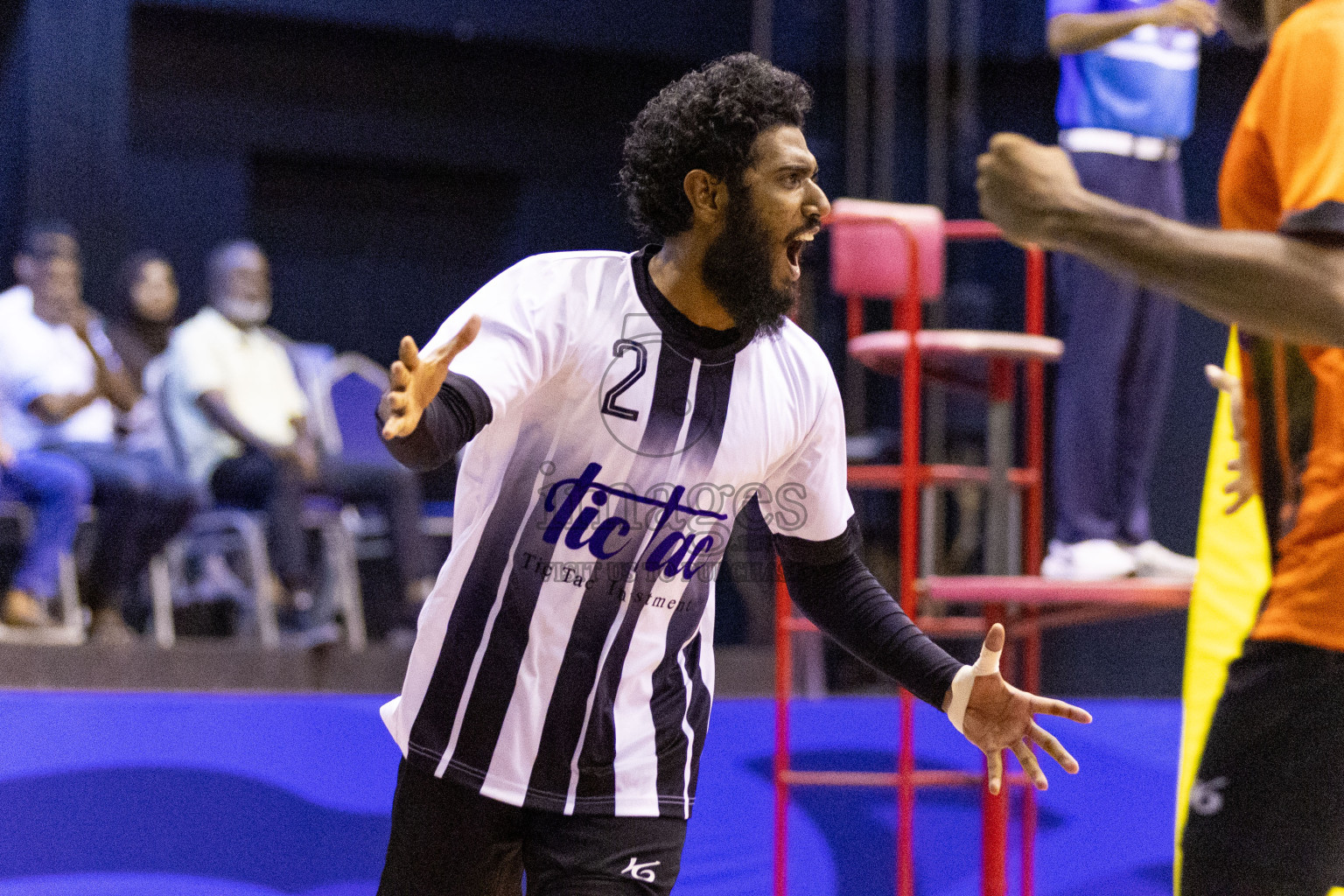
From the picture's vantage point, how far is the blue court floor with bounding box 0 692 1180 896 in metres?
3.33

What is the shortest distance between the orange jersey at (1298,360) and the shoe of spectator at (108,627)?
372 centimetres

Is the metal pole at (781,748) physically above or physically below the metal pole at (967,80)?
below

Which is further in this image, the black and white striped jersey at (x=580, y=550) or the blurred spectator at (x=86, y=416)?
the blurred spectator at (x=86, y=416)

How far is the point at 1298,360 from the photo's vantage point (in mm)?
1528

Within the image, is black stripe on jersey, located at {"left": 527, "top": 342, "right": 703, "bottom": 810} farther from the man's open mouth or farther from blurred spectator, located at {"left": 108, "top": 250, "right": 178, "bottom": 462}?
blurred spectator, located at {"left": 108, "top": 250, "right": 178, "bottom": 462}

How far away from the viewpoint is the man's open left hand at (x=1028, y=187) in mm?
1351

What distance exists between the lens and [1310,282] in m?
1.31

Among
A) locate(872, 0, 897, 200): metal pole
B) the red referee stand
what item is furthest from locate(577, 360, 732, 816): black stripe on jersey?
locate(872, 0, 897, 200): metal pole

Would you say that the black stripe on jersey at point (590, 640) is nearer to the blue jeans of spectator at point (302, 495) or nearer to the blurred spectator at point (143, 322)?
the blue jeans of spectator at point (302, 495)

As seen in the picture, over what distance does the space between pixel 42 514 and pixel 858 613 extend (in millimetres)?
3453

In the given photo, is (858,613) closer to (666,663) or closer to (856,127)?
(666,663)

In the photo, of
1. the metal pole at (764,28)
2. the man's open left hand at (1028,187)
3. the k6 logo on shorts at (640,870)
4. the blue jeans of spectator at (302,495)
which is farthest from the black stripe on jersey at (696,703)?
the metal pole at (764,28)

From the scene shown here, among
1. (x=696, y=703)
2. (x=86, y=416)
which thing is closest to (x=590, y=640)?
(x=696, y=703)

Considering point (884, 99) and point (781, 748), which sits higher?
point (884, 99)
